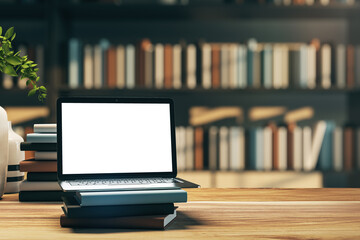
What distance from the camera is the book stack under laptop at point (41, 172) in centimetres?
105

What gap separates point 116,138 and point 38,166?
23 cm

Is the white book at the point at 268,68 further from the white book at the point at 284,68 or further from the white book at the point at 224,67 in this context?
the white book at the point at 224,67

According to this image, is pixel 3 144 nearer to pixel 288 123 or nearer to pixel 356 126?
pixel 288 123

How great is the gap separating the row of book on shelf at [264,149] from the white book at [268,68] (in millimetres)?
272

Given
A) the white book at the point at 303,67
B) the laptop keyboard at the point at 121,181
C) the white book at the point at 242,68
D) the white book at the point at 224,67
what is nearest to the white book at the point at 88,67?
the white book at the point at 224,67

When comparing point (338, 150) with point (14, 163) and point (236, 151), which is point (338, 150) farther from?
point (14, 163)

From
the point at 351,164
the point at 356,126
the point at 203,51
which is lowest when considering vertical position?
the point at 351,164

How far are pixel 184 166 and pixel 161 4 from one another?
3.07 ft

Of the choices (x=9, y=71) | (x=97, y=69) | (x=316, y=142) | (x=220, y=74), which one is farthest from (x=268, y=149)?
(x=9, y=71)

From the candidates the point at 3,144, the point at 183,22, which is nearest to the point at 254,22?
the point at 183,22

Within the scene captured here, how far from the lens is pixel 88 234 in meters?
0.75

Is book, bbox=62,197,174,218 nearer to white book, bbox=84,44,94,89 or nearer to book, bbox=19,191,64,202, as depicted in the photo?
book, bbox=19,191,64,202

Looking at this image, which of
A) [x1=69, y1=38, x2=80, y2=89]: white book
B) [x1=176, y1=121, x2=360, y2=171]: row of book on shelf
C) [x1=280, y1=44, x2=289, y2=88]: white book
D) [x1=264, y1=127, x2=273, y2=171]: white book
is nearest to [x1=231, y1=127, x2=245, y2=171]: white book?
[x1=176, y1=121, x2=360, y2=171]: row of book on shelf

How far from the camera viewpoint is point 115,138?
985 mm
